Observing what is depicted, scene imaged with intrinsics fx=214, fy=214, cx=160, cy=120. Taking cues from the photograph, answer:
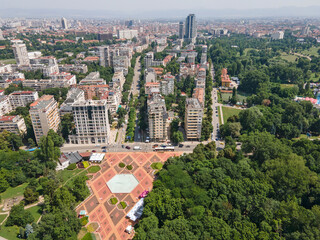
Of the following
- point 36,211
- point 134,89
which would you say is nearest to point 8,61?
point 134,89

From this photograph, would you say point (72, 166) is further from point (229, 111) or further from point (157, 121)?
point (229, 111)

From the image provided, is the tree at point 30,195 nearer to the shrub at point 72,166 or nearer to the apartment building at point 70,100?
the shrub at point 72,166

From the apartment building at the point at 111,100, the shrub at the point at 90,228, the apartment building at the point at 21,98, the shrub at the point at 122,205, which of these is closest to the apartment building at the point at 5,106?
the apartment building at the point at 21,98

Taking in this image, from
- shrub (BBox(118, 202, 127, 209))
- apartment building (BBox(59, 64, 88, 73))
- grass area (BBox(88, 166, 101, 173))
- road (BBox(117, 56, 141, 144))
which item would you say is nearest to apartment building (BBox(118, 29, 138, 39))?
road (BBox(117, 56, 141, 144))

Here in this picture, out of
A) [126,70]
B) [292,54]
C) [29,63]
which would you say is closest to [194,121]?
[126,70]

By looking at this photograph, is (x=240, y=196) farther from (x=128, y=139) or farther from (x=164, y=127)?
(x=128, y=139)

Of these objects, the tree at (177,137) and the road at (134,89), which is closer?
the tree at (177,137)
